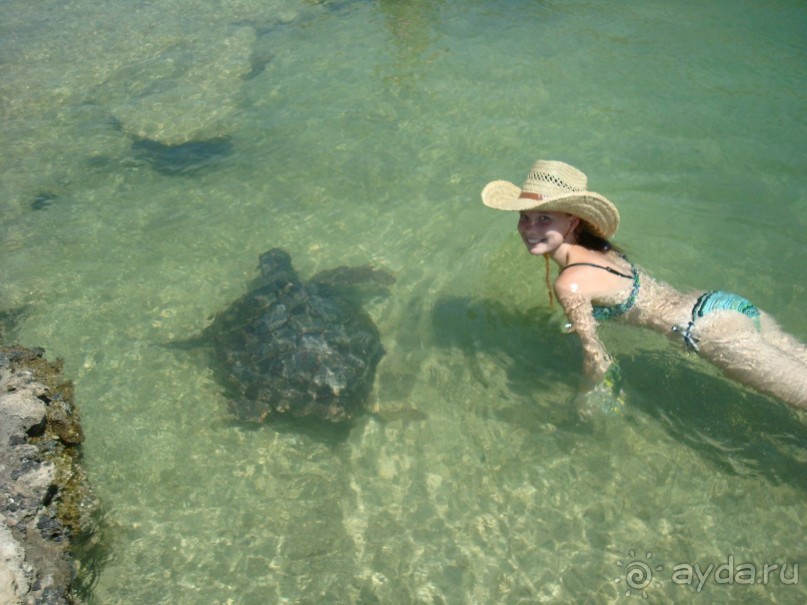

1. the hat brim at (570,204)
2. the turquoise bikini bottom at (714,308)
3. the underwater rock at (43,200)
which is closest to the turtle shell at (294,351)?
the hat brim at (570,204)

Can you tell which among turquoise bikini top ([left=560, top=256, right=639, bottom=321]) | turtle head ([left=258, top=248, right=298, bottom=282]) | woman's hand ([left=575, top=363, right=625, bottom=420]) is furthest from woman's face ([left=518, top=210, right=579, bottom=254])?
turtle head ([left=258, top=248, right=298, bottom=282])

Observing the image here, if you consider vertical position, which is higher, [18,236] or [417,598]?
[417,598]

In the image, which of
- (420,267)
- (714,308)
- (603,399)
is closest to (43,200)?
(420,267)

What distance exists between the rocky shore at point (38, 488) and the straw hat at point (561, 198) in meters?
3.05

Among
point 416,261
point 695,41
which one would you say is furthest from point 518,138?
point 695,41

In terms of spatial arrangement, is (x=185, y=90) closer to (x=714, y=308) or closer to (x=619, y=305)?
(x=619, y=305)

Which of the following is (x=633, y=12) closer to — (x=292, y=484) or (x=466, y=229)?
(x=466, y=229)

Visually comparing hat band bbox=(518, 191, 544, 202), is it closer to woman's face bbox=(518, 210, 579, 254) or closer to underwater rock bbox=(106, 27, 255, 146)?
woman's face bbox=(518, 210, 579, 254)

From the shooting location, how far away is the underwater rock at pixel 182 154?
7156mm

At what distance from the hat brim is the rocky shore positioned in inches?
120

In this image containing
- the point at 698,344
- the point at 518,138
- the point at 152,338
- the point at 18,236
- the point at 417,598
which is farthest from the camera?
the point at 518,138

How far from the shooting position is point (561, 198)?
3709 millimetres

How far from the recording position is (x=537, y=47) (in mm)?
8578

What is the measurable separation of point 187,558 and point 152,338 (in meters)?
2.04
